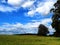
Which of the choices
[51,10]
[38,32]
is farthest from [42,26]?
[51,10]

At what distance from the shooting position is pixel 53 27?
2510 inches

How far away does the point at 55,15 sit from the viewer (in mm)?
63844

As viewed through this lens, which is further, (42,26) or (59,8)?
(42,26)

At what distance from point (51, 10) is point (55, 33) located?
24.9 feet

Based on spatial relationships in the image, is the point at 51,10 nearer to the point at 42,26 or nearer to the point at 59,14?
the point at 59,14

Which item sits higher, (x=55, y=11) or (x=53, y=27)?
(x=55, y=11)

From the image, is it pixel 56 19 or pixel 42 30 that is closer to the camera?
pixel 56 19

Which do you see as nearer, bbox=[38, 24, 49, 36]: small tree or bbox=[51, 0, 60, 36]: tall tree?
bbox=[51, 0, 60, 36]: tall tree

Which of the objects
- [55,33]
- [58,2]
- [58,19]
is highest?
[58,2]

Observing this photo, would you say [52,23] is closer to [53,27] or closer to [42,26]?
[53,27]

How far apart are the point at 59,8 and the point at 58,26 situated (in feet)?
19.2

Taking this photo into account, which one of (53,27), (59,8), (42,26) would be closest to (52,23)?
(53,27)

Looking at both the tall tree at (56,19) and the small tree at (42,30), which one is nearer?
the tall tree at (56,19)

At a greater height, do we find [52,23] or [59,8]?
[59,8]
